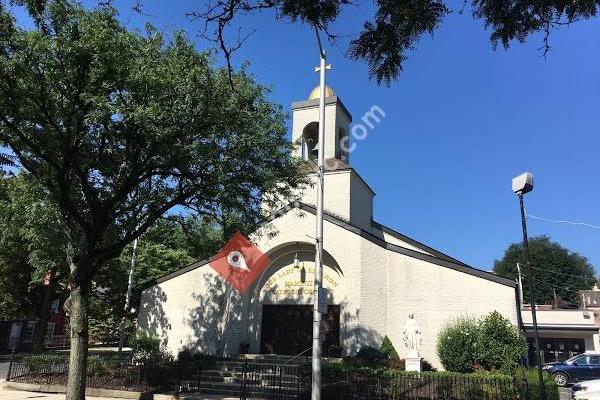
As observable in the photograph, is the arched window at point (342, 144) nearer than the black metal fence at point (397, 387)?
No

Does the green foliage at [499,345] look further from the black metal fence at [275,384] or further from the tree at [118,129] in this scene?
the tree at [118,129]

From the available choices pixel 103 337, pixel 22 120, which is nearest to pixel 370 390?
pixel 22 120

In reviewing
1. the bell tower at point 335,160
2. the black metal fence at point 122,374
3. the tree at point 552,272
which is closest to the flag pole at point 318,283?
the black metal fence at point 122,374

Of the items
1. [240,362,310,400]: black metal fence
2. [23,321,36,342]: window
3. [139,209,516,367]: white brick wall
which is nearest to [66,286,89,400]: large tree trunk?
[240,362,310,400]: black metal fence

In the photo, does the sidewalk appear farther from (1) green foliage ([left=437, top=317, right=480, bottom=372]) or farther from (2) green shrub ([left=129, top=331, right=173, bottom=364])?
(1) green foliage ([left=437, top=317, right=480, bottom=372])

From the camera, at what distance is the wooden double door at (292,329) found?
72.5ft

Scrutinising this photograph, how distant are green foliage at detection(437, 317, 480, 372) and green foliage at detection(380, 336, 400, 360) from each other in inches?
67.8

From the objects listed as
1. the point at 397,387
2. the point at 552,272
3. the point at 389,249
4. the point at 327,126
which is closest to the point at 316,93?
the point at 327,126

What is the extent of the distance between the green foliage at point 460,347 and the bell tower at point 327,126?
10740mm

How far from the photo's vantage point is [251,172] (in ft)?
49.1

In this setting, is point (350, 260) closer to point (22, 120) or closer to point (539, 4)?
point (22, 120)

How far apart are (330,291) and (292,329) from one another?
2.53 metres

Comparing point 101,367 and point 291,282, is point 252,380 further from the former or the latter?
point 291,282

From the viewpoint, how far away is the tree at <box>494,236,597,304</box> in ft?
255
